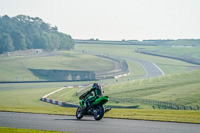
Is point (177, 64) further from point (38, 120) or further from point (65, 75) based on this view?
point (38, 120)

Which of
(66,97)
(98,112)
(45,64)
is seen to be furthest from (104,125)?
(45,64)

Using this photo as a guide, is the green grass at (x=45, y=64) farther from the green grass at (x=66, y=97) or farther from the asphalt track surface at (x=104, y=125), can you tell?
the asphalt track surface at (x=104, y=125)

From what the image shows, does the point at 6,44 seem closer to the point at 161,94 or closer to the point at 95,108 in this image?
the point at 161,94

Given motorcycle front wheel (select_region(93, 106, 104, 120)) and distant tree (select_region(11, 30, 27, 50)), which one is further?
distant tree (select_region(11, 30, 27, 50))

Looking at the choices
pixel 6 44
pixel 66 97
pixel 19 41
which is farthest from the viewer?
pixel 19 41

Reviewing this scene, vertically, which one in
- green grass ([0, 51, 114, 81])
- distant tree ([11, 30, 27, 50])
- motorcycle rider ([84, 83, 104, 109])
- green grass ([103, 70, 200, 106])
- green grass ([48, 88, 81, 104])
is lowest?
green grass ([0, 51, 114, 81])

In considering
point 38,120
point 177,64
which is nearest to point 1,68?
point 177,64

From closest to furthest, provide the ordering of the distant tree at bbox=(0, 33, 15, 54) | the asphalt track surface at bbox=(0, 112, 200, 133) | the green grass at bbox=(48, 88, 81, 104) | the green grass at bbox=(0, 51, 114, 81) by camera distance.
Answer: the asphalt track surface at bbox=(0, 112, 200, 133)
the green grass at bbox=(48, 88, 81, 104)
the green grass at bbox=(0, 51, 114, 81)
the distant tree at bbox=(0, 33, 15, 54)

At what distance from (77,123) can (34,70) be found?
112786 millimetres

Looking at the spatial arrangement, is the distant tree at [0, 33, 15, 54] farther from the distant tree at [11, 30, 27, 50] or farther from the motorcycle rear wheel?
the motorcycle rear wheel

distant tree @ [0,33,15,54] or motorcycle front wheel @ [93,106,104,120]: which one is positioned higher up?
motorcycle front wheel @ [93,106,104,120]

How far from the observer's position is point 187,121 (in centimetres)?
2212

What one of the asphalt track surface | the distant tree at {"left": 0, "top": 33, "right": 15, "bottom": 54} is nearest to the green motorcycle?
the asphalt track surface

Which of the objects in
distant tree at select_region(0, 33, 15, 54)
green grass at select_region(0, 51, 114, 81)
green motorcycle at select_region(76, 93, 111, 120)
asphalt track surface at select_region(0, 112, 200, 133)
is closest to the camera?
asphalt track surface at select_region(0, 112, 200, 133)
